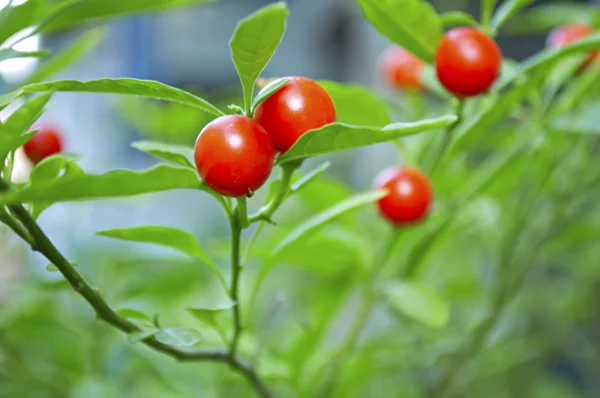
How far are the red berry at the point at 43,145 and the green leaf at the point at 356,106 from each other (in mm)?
176

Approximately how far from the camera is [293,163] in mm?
299

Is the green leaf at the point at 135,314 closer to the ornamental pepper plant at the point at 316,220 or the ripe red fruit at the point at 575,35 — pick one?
the ornamental pepper plant at the point at 316,220

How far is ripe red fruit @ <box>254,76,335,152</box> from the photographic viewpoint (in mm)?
274

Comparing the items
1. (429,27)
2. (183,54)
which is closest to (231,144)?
(429,27)

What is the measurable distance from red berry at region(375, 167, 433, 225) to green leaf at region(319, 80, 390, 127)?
0.13ft

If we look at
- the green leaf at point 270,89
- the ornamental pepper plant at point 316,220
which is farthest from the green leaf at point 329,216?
the green leaf at point 270,89

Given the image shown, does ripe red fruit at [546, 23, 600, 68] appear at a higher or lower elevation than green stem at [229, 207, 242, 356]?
lower

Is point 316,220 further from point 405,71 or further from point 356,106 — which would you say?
point 405,71

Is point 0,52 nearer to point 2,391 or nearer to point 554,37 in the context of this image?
point 2,391

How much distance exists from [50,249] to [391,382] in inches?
29.5

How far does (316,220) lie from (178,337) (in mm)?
109

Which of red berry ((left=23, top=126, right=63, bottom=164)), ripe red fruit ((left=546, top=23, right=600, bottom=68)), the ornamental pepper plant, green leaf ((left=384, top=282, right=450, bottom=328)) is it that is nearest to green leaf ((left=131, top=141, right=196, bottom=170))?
the ornamental pepper plant

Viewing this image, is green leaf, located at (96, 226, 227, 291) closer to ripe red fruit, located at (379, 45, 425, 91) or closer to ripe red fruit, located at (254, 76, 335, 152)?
ripe red fruit, located at (254, 76, 335, 152)

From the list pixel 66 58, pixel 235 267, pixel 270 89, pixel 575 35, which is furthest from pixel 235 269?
pixel 575 35
